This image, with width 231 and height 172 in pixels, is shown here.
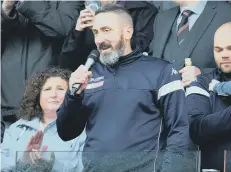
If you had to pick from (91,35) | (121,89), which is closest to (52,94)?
(91,35)

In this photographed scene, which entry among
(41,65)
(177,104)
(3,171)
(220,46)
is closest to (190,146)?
(177,104)

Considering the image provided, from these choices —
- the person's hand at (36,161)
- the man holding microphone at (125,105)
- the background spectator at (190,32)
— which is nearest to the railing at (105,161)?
the person's hand at (36,161)

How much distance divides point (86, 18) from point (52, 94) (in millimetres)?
756

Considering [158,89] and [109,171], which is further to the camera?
[158,89]

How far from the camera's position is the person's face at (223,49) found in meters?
4.90

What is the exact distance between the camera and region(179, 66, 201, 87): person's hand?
5.13m

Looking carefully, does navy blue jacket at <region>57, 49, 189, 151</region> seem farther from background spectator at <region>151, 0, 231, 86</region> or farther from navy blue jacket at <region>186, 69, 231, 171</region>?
background spectator at <region>151, 0, 231, 86</region>

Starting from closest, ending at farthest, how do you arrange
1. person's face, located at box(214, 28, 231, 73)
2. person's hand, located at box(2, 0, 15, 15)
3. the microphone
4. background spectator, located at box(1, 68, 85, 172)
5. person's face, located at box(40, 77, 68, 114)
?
the microphone → person's face, located at box(214, 28, 231, 73) → background spectator, located at box(1, 68, 85, 172) → person's face, located at box(40, 77, 68, 114) → person's hand, located at box(2, 0, 15, 15)

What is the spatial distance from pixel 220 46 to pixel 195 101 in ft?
1.45

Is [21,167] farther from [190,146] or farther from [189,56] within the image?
[189,56]

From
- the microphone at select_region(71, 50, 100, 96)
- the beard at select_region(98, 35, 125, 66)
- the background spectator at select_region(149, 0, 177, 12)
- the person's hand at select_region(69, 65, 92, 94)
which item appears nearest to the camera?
the person's hand at select_region(69, 65, 92, 94)

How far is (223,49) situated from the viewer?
4.97m

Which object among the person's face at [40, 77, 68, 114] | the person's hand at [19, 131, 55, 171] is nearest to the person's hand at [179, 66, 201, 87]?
the person's face at [40, 77, 68, 114]

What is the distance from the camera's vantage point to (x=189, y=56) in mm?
5559
